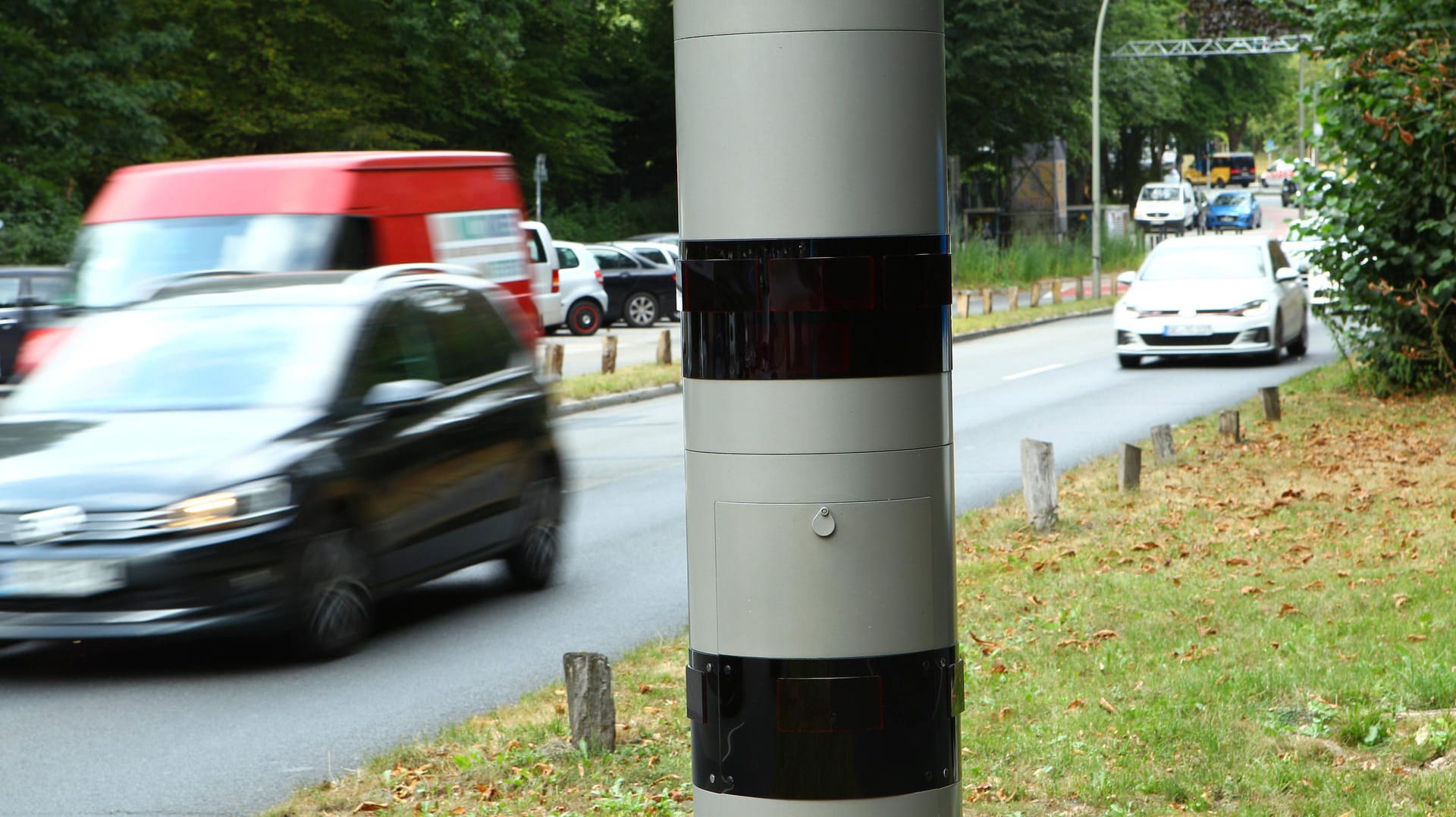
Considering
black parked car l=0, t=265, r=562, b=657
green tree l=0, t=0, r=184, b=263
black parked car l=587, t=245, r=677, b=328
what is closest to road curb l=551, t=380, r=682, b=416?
black parked car l=0, t=265, r=562, b=657

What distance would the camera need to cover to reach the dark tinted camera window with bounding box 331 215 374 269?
556 inches

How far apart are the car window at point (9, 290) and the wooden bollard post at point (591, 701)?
1854 cm

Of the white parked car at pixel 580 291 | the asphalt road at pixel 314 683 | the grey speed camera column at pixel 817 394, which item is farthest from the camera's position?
the white parked car at pixel 580 291

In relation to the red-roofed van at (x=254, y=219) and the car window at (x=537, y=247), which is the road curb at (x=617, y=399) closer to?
the red-roofed van at (x=254, y=219)

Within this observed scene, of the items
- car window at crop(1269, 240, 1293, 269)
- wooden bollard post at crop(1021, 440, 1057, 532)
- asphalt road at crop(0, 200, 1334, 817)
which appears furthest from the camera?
car window at crop(1269, 240, 1293, 269)

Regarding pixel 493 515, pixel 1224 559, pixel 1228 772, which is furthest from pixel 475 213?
pixel 1228 772

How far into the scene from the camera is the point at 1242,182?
108 meters

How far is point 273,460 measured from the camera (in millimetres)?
7340

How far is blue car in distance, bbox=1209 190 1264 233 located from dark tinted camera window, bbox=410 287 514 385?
7105 cm

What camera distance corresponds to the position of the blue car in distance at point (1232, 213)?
3029 inches

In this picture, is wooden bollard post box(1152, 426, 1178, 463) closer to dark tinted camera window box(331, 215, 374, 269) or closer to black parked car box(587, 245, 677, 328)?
dark tinted camera window box(331, 215, 374, 269)

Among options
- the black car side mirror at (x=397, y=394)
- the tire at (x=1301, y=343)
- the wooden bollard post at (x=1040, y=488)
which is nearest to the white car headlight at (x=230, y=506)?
the black car side mirror at (x=397, y=394)

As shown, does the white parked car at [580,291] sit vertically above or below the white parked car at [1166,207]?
below

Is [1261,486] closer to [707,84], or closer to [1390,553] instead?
[1390,553]
